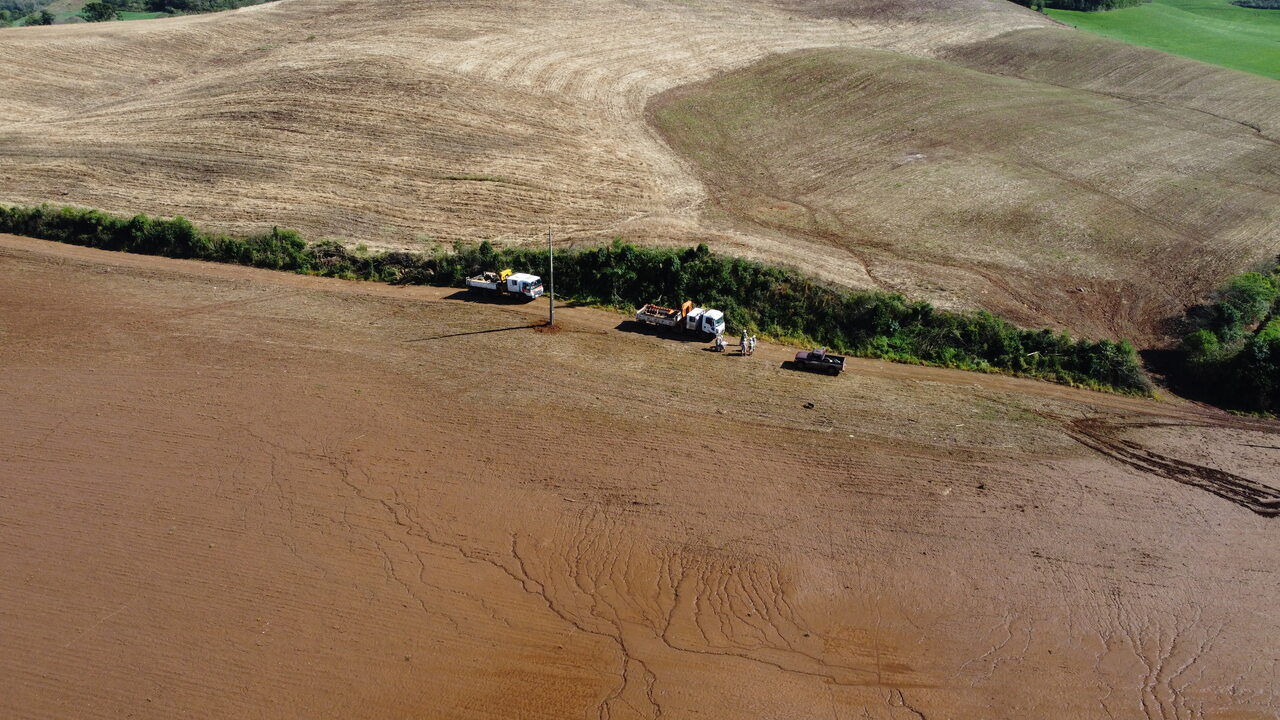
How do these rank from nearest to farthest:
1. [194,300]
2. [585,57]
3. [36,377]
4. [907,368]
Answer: [36,377] → [907,368] → [194,300] → [585,57]

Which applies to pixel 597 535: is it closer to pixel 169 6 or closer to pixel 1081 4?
pixel 169 6

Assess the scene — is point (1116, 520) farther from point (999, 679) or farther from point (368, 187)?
point (368, 187)

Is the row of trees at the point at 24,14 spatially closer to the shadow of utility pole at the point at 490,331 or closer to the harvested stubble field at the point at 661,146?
the harvested stubble field at the point at 661,146

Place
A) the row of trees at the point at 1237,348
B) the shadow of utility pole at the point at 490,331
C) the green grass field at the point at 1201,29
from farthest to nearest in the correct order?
the green grass field at the point at 1201,29 → the shadow of utility pole at the point at 490,331 → the row of trees at the point at 1237,348

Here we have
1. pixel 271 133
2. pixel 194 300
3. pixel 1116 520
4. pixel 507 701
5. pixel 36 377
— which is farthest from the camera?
pixel 271 133

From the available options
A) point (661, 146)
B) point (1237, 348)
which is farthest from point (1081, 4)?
point (1237, 348)

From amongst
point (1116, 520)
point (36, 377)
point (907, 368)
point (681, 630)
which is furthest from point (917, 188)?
point (36, 377)

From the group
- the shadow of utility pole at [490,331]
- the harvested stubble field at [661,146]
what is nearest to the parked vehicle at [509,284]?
the shadow of utility pole at [490,331]

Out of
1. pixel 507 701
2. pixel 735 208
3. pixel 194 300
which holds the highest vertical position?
pixel 735 208

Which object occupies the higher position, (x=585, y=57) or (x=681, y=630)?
(x=585, y=57)
